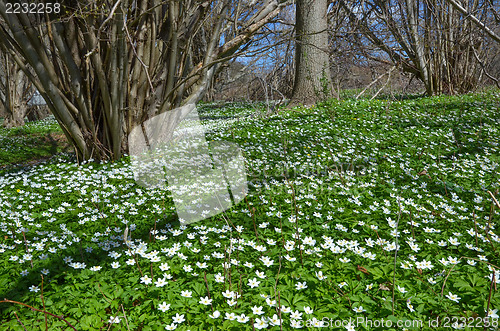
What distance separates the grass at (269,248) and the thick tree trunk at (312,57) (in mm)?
3414

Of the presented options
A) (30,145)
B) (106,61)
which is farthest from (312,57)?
(30,145)

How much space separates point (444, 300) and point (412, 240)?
27.9 inches

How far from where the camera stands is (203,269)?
2.21 metres

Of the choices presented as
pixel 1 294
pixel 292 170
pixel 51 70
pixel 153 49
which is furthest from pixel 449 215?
pixel 51 70

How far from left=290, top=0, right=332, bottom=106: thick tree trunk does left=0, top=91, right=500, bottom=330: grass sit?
3414mm

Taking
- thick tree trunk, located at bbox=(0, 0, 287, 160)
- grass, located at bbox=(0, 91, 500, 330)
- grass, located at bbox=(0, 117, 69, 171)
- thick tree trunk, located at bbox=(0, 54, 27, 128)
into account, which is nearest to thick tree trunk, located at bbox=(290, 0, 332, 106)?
thick tree trunk, located at bbox=(0, 0, 287, 160)

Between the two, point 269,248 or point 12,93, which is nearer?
point 269,248

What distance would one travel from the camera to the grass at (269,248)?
1794mm

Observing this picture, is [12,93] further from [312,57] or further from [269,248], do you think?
[269,248]

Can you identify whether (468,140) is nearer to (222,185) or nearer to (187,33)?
(222,185)

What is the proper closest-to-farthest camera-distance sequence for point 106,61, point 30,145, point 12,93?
point 106,61 < point 30,145 < point 12,93

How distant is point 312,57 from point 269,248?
20.5ft

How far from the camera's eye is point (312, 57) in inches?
299

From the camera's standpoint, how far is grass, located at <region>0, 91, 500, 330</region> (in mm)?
1794
